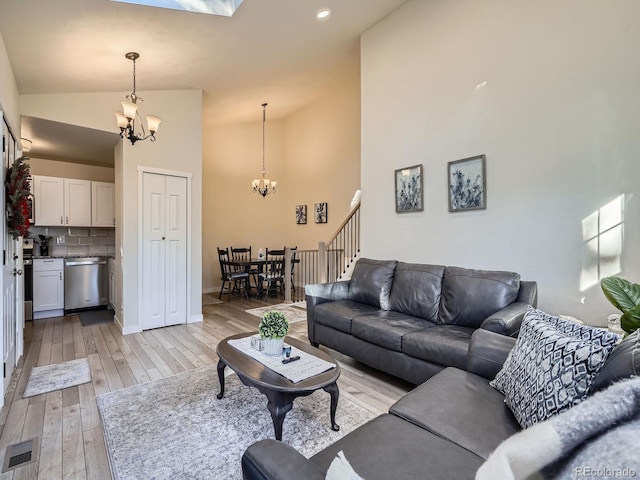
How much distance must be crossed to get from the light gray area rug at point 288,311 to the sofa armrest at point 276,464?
13.0ft

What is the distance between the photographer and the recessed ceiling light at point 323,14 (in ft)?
12.6

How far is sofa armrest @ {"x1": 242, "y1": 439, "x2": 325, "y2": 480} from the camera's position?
35.8 inches

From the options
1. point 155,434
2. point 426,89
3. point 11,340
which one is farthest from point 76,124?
point 426,89

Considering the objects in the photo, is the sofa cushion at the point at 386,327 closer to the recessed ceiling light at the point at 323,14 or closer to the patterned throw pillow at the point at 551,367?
the patterned throw pillow at the point at 551,367

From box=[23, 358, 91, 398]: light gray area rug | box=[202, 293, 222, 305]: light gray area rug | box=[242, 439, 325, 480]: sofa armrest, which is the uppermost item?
box=[242, 439, 325, 480]: sofa armrest

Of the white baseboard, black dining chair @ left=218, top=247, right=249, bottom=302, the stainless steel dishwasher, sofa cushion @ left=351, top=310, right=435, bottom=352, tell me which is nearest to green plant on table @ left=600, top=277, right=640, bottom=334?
sofa cushion @ left=351, top=310, right=435, bottom=352

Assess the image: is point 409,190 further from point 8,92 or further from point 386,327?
point 8,92

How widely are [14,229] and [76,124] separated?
5.73 feet

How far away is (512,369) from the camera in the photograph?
58.9 inches

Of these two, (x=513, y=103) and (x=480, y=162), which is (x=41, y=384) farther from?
(x=513, y=103)

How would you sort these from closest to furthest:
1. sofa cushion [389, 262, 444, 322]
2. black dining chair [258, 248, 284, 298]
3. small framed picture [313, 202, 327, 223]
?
sofa cushion [389, 262, 444, 322]
black dining chair [258, 248, 284, 298]
small framed picture [313, 202, 327, 223]

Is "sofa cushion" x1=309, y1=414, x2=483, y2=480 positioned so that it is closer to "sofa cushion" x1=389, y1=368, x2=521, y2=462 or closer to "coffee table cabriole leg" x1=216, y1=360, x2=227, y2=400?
"sofa cushion" x1=389, y1=368, x2=521, y2=462

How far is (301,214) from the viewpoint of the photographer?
324 inches

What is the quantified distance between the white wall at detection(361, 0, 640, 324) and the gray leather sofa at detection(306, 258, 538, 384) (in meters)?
0.50
